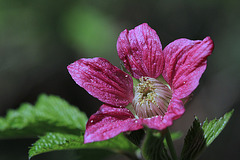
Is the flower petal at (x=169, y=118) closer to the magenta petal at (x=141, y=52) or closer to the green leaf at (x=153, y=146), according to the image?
the green leaf at (x=153, y=146)

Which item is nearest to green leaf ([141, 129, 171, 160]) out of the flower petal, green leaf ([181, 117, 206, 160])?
the flower petal

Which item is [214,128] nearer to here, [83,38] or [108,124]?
[108,124]

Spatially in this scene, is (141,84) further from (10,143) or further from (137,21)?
(137,21)

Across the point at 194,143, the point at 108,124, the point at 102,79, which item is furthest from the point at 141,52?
the point at 194,143

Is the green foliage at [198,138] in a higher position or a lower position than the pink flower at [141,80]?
lower

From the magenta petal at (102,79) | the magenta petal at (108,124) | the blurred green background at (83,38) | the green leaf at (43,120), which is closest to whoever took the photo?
the magenta petal at (108,124)

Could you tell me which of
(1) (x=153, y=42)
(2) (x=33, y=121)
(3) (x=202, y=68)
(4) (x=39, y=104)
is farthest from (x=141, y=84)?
(4) (x=39, y=104)

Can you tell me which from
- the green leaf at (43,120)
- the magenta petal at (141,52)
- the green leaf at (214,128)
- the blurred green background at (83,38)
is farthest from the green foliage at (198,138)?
the blurred green background at (83,38)

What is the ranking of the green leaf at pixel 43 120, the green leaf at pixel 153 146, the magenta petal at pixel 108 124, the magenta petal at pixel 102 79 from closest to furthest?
1. the green leaf at pixel 153 146
2. the magenta petal at pixel 108 124
3. the magenta petal at pixel 102 79
4. the green leaf at pixel 43 120

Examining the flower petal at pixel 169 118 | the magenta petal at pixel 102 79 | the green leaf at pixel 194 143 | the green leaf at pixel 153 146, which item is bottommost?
the green leaf at pixel 194 143
